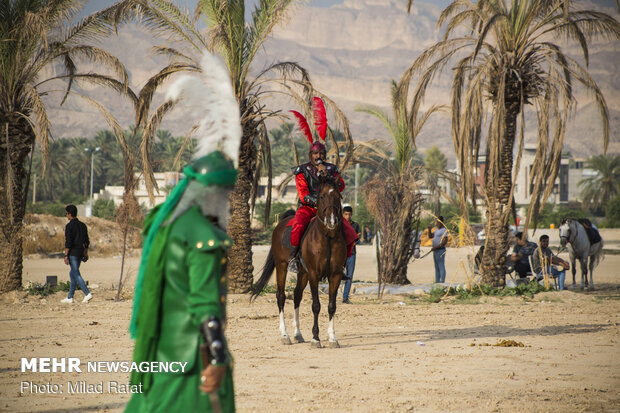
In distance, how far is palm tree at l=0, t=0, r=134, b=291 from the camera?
16.3 m

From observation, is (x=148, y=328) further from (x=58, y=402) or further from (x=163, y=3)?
(x=163, y=3)

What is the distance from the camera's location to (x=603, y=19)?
16766 mm

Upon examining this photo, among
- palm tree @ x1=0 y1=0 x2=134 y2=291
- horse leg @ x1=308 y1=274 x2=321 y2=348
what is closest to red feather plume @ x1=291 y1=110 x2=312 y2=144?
horse leg @ x1=308 y1=274 x2=321 y2=348

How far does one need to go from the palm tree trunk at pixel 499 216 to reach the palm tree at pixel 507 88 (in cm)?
3

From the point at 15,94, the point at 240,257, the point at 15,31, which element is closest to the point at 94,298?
the point at 240,257

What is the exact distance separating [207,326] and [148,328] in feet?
1.24

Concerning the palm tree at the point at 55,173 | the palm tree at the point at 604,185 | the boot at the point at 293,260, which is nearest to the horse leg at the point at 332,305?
the boot at the point at 293,260

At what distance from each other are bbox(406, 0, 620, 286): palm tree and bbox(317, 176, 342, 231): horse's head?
25.0 feet

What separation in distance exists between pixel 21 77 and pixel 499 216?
41.7ft

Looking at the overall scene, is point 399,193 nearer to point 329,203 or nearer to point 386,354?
point 329,203

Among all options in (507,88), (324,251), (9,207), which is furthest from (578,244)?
(9,207)

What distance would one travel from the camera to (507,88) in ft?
58.4

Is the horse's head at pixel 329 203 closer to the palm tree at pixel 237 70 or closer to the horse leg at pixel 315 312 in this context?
the horse leg at pixel 315 312

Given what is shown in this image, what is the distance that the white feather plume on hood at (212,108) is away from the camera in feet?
14.2
